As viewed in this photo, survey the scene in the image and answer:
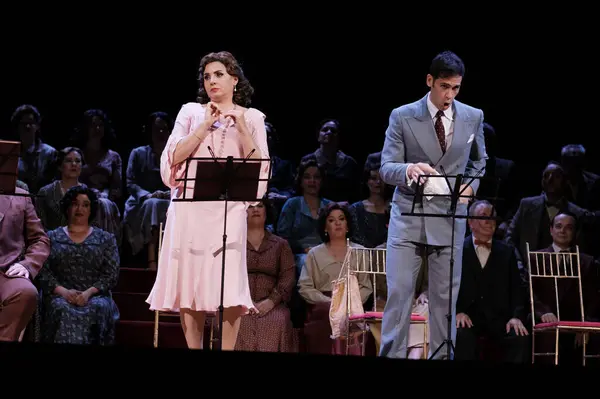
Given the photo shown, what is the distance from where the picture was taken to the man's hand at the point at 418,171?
13.6 feet

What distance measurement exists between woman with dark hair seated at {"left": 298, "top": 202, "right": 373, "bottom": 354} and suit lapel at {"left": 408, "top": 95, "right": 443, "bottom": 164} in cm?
206

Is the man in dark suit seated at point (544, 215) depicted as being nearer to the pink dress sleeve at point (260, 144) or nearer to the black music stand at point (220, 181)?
the pink dress sleeve at point (260, 144)

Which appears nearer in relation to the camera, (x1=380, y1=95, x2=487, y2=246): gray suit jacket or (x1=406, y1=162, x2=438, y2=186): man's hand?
(x1=406, y1=162, x2=438, y2=186): man's hand

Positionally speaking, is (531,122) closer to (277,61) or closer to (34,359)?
(277,61)

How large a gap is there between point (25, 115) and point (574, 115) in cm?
450

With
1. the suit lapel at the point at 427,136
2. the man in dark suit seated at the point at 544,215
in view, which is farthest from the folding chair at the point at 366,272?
the suit lapel at the point at 427,136

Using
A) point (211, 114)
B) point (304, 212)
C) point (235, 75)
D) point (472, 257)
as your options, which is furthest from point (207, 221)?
point (304, 212)

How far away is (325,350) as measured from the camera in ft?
20.8

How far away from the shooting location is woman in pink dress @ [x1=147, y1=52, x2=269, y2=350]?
14.2 ft

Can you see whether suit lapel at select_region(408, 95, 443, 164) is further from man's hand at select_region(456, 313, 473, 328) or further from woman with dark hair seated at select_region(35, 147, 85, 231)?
woman with dark hair seated at select_region(35, 147, 85, 231)

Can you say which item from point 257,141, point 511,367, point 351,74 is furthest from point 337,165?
point 511,367

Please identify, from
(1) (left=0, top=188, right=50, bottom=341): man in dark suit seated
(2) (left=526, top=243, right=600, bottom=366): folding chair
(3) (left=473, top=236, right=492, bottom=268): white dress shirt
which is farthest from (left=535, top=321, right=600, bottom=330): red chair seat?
(1) (left=0, top=188, right=50, bottom=341): man in dark suit seated

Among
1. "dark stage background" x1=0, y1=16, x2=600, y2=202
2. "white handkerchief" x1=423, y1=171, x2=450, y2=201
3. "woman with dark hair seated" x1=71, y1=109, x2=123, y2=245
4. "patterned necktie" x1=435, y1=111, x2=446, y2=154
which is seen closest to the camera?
"white handkerchief" x1=423, y1=171, x2=450, y2=201

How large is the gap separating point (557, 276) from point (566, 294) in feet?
1.11
